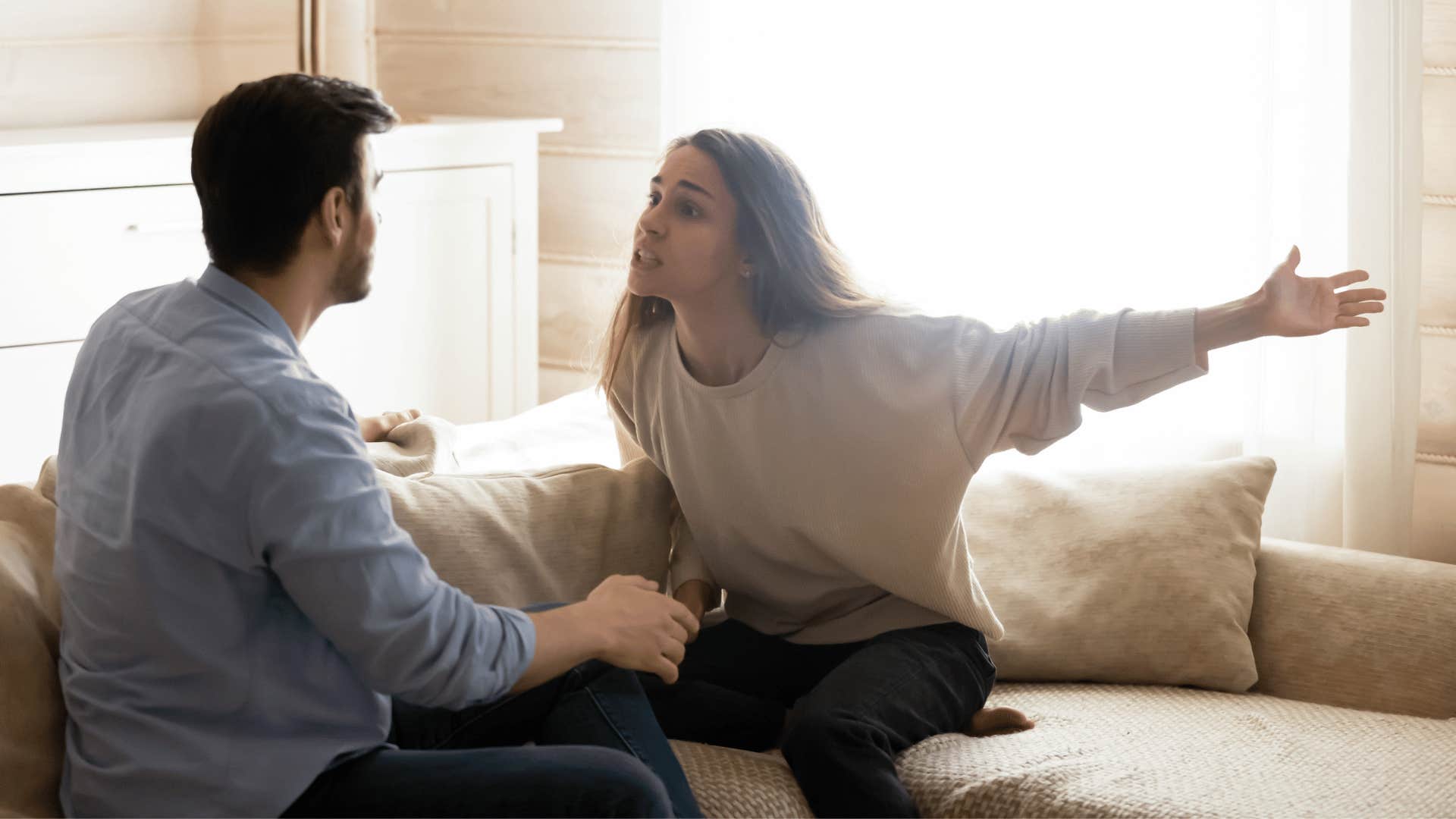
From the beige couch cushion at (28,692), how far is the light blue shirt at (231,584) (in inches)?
5.8

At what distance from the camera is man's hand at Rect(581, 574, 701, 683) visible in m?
1.54

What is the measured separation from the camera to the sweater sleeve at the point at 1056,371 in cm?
182

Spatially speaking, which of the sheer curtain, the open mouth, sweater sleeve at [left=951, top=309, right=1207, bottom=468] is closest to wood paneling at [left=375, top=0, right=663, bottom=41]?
the sheer curtain

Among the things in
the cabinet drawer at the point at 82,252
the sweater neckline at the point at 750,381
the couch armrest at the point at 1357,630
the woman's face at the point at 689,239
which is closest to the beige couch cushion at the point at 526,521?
the sweater neckline at the point at 750,381

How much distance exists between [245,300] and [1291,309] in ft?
3.88

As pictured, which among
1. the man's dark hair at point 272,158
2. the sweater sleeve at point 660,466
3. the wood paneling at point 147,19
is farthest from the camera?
the wood paneling at point 147,19

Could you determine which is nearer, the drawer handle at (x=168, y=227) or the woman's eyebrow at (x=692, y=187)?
the woman's eyebrow at (x=692, y=187)

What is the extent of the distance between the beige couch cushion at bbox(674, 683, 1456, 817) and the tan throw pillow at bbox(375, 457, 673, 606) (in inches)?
11.0

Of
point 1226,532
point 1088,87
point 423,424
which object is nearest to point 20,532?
point 423,424

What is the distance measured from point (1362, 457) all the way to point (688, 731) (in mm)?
1357

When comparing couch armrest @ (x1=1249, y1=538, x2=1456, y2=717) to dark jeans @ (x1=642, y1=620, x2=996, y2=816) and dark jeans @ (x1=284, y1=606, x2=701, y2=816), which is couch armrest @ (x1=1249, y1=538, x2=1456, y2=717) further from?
dark jeans @ (x1=284, y1=606, x2=701, y2=816)

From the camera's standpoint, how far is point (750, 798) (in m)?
1.73

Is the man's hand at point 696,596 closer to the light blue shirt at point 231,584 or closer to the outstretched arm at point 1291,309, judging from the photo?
the light blue shirt at point 231,584

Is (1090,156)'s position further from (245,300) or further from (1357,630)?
(245,300)
